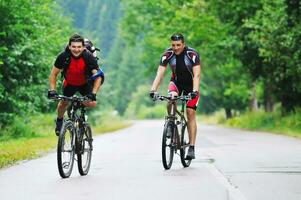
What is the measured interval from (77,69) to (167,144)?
1.95 m

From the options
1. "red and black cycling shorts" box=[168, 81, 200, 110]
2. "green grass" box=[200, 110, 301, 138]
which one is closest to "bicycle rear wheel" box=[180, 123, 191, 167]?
"red and black cycling shorts" box=[168, 81, 200, 110]

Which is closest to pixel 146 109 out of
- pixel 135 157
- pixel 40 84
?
pixel 40 84

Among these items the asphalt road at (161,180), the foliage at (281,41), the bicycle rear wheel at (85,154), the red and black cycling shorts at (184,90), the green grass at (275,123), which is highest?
the foliage at (281,41)

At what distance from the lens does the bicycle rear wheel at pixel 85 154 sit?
1025cm

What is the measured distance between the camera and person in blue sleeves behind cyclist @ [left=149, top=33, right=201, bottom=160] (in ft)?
36.3

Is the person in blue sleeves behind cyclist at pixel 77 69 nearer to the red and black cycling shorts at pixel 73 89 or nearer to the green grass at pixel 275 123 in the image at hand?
the red and black cycling shorts at pixel 73 89

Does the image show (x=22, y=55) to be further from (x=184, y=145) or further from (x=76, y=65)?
(x=76, y=65)

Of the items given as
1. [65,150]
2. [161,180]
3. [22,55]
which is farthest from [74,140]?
[22,55]

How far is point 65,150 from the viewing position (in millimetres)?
9844

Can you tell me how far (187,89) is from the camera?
11.4 metres

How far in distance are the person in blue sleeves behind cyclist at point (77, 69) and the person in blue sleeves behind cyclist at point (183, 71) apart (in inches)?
43.8

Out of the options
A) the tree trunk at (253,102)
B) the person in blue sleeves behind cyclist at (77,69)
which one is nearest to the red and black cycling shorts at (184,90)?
the person in blue sleeves behind cyclist at (77,69)

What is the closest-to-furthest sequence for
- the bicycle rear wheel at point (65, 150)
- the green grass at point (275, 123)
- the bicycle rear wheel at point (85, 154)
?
1. the bicycle rear wheel at point (65, 150)
2. the bicycle rear wheel at point (85, 154)
3. the green grass at point (275, 123)

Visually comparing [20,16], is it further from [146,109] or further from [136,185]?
[146,109]
